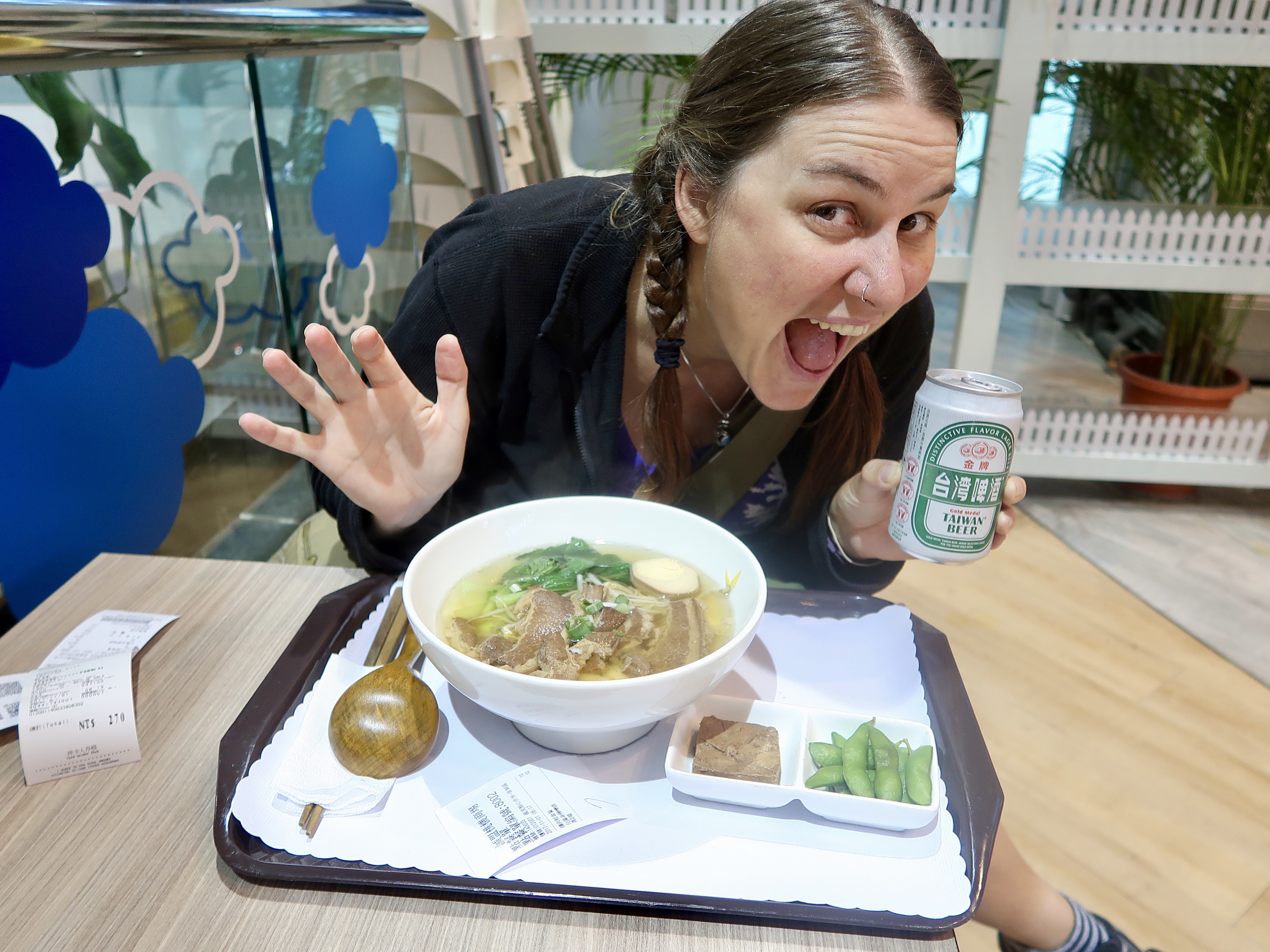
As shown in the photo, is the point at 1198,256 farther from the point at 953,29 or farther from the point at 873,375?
the point at 873,375

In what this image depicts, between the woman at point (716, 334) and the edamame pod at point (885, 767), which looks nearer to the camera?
the edamame pod at point (885, 767)

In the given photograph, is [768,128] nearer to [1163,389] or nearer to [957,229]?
[957,229]

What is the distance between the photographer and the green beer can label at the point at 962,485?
0.84 meters

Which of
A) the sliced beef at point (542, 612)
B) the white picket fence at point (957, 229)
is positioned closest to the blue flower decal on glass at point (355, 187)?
the sliced beef at point (542, 612)

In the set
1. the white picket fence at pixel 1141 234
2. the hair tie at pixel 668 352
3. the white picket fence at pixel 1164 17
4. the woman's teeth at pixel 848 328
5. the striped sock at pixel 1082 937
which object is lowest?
the striped sock at pixel 1082 937

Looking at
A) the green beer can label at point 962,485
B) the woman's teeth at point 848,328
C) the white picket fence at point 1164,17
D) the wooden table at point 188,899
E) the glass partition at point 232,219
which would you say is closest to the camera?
the wooden table at point 188,899

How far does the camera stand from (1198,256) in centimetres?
274

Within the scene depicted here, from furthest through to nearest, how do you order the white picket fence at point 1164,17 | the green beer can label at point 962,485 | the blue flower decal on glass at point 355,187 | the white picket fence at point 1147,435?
the white picket fence at point 1147,435, the white picket fence at point 1164,17, the blue flower decal on glass at point 355,187, the green beer can label at point 962,485

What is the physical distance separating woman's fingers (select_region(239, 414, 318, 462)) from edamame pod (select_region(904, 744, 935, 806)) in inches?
26.9

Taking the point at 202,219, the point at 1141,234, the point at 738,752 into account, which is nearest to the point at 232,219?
the point at 202,219

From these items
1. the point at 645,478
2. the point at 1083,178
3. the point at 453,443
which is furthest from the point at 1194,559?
the point at 453,443

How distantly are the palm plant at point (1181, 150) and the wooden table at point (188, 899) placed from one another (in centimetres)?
297

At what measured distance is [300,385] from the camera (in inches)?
36.2

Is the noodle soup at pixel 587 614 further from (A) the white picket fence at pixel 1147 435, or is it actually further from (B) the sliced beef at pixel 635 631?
(A) the white picket fence at pixel 1147 435
